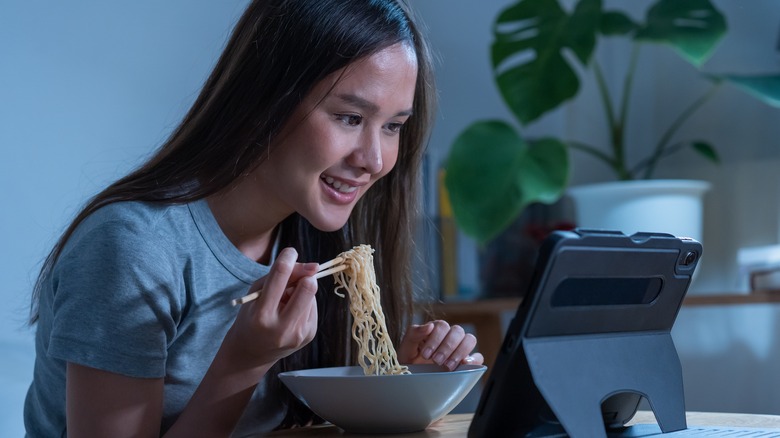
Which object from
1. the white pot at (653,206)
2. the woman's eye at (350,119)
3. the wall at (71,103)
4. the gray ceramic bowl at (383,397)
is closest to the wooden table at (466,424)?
the gray ceramic bowl at (383,397)

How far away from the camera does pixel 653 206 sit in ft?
7.43

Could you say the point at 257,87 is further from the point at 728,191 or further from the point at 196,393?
the point at 728,191

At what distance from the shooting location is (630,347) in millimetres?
919

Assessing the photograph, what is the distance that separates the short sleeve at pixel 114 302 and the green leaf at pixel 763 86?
1526 mm

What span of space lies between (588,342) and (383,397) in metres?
0.28

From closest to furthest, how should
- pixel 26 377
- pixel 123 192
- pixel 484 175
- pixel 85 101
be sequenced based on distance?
pixel 123 192 < pixel 26 377 < pixel 85 101 < pixel 484 175

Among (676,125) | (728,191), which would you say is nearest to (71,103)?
(676,125)

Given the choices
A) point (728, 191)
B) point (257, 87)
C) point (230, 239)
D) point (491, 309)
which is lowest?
point (491, 309)

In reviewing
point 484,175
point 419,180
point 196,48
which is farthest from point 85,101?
point 484,175

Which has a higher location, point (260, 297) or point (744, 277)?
point (260, 297)

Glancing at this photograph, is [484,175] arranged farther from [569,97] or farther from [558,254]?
[558,254]

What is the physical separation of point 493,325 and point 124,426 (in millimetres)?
1519

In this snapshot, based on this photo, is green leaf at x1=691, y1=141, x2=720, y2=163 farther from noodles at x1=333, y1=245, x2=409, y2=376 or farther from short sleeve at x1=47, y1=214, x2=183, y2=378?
short sleeve at x1=47, y1=214, x2=183, y2=378

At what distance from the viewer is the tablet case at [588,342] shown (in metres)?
0.81
